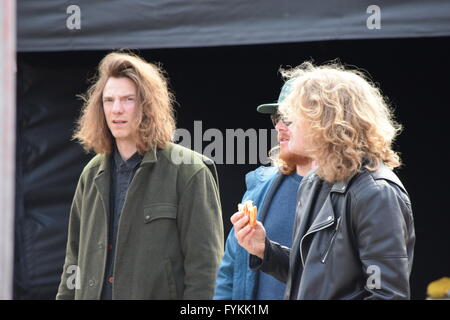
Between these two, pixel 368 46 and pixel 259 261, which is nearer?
pixel 259 261

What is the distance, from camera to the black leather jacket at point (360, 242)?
2.09 m

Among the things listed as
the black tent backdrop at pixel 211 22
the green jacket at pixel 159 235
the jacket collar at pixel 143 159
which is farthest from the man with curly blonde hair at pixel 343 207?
the black tent backdrop at pixel 211 22

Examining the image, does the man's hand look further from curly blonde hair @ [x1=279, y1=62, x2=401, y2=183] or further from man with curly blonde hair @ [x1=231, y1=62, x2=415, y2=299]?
curly blonde hair @ [x1=279, y1=62, x2=401, y2=183]

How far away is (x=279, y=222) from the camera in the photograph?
2.74 meters

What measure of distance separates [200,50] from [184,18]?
2.71 feet

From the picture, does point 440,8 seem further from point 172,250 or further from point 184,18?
point 172,250

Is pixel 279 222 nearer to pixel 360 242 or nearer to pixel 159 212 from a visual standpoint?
pixel 159 212

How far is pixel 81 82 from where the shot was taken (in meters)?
4.50

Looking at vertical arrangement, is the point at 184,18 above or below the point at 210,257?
above

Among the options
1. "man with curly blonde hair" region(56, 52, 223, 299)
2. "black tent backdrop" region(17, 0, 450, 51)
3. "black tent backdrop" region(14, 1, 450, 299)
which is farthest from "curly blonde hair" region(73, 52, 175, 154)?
"black tent backdrop" region(14, 1, 450, 299)

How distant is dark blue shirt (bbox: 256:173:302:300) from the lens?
269cm

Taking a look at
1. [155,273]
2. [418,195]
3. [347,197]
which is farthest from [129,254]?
[418,195]

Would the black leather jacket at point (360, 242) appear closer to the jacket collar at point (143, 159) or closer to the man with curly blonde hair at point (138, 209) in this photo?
the man with curly blonde hair at point (138, 209)
